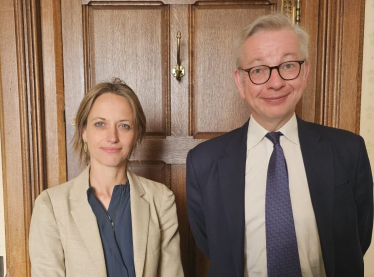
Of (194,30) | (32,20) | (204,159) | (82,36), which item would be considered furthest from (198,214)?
(32,20)

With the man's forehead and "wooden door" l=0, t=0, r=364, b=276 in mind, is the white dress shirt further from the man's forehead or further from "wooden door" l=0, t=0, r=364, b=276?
"wooden door" l=0, t=0, r=364, b=276

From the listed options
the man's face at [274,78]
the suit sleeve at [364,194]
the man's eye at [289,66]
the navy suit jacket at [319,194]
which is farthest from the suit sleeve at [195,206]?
the suit sleeve at [364,194]

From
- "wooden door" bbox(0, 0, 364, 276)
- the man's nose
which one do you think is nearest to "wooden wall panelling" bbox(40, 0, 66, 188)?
"wooden door" bbox(0, 0, 364, 276)

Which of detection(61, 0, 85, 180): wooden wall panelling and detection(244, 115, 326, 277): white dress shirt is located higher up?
detection(61, 0, 85, 180): wooden wall panelling

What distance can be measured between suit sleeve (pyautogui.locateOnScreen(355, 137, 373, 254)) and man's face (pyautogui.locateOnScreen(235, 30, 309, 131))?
1.08 ft

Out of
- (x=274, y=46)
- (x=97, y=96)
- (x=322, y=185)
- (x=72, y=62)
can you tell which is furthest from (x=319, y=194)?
(x=72, y=62)

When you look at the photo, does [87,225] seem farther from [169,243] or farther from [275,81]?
[275,81]

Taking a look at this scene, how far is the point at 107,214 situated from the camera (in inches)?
52.3

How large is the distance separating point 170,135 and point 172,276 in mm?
724

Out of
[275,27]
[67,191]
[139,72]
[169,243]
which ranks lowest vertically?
[169,243]

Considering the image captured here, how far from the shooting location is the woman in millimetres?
1232

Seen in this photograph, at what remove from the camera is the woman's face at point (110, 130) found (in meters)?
1.29

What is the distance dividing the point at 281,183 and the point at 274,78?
0.37 metres

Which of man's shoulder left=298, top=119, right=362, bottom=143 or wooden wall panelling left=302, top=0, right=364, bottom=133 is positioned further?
wooden wall panelling left=302, top=0, right=364, bottom=133
